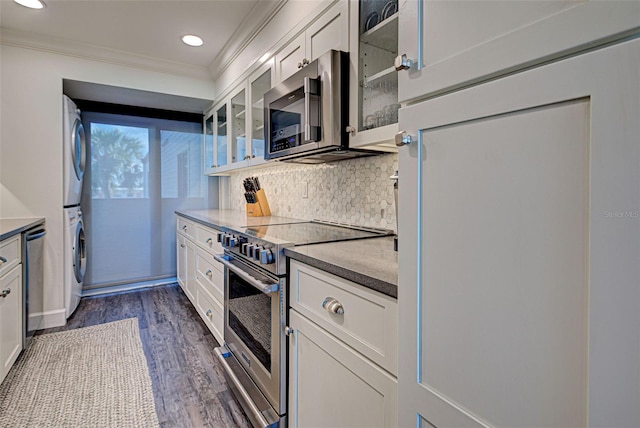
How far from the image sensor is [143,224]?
4.01 meters

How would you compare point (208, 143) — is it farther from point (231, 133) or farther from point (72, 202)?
point (72, 202)

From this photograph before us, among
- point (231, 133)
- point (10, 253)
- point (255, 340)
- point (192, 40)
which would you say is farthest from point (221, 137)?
point (255, 340)

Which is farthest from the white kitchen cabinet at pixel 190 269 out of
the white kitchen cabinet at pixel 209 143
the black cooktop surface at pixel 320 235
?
the black cooktop surface at pixel 320 235

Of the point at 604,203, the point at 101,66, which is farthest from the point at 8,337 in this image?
the point at 604,203

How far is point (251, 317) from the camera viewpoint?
5.54 ft

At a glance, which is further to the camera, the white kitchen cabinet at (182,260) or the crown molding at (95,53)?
the white kitchen cabinet at (182,260)

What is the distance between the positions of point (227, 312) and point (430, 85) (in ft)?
5.80

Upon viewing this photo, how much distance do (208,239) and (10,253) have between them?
1133mm

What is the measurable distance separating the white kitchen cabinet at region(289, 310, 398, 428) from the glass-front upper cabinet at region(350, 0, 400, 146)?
2.73 ft

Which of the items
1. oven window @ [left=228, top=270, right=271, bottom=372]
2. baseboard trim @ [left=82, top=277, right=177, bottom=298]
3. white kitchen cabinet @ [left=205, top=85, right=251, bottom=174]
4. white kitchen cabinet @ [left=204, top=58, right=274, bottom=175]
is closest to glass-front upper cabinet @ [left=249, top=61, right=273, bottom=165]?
white kitchen cabinet @ [left=204, top=58, right=274, bottom=175]

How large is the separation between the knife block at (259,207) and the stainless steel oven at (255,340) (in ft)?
3.07

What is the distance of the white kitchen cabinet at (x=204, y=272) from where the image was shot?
2.31 meters

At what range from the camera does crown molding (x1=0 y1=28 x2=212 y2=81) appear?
270 cm

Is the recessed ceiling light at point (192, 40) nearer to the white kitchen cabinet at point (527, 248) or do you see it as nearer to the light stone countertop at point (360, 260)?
the light stone countertop at point (360, 260)
